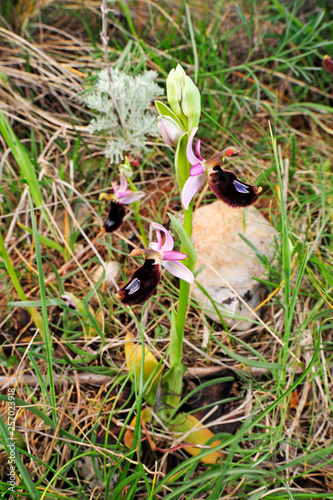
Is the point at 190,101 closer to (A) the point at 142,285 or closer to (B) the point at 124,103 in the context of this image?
(A) the point at 142,285

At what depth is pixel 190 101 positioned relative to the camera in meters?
1.29

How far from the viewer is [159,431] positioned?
162cm

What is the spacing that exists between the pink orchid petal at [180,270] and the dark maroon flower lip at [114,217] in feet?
2.02

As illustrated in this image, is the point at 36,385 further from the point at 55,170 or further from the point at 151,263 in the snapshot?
the point at 55,170

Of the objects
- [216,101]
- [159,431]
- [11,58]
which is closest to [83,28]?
[11,58]

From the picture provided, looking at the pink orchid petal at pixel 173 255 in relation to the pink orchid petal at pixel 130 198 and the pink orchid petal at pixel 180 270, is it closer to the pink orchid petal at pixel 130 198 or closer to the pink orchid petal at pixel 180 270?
the pink orchid petal at pixel 180 270

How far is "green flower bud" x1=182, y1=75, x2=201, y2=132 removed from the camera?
1275mm

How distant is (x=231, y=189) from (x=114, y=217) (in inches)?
29.7

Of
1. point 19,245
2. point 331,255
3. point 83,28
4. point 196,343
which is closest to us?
point 196,343

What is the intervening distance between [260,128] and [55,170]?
138 centimetres

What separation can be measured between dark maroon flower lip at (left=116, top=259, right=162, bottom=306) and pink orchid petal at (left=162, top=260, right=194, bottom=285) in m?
0.04

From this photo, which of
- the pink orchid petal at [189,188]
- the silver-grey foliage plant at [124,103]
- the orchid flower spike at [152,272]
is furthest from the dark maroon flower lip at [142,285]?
the silver-grey foliage plant at [124,103]

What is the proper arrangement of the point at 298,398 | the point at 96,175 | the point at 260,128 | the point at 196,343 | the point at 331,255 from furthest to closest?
the point at 260,128 < the point at 96,175 < the point at 331,255 < the point at 196,343 < the point at 298,398

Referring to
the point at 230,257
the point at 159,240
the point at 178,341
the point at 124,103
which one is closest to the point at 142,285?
the point at 159,240
